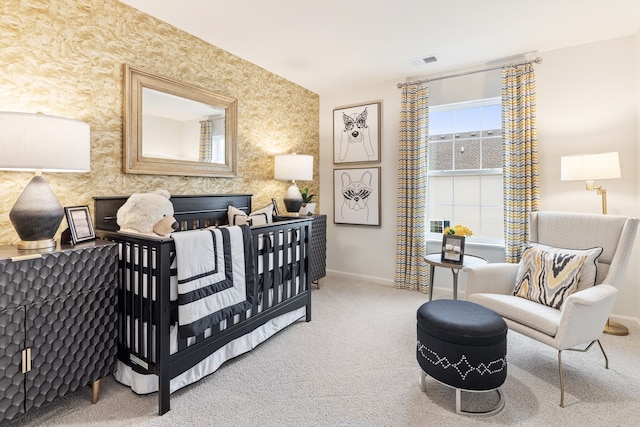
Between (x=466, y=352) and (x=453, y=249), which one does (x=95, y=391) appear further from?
(x=453, y=249)

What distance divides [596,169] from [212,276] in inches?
113

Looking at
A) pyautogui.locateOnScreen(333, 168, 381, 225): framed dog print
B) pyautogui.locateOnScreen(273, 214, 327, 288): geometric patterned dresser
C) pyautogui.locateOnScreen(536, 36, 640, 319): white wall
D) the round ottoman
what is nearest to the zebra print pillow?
the round ottoman

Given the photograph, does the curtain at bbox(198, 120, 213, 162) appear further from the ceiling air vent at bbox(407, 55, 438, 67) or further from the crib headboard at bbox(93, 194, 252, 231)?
the ceiling air vent at bbox(407, 55, 438, 67)

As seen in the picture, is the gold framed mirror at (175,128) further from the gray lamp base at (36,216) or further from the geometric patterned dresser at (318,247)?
the geometric patterned dresser at (318,247)

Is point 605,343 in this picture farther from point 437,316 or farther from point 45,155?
point 45,155

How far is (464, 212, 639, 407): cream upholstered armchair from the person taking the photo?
1.77m

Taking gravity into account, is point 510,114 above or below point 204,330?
above

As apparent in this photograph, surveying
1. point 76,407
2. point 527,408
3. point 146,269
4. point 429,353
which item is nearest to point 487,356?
point 429,353

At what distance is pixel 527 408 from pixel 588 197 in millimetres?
2153

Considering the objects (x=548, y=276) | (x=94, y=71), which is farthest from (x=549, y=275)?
(x=94, y=71)

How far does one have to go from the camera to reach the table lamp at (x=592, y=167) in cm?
237

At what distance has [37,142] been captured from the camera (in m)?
1.46

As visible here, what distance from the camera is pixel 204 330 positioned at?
1.79 metres

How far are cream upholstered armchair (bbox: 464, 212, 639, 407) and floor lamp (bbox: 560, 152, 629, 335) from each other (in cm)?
36
